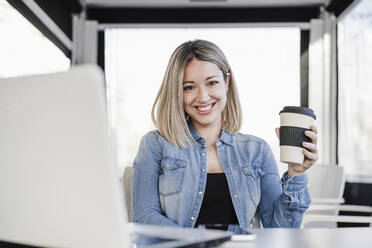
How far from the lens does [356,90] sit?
4203 millimetres

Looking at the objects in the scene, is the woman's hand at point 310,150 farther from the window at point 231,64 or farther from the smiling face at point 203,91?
the window at point 231,64

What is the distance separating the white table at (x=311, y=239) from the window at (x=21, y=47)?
3.05 metres

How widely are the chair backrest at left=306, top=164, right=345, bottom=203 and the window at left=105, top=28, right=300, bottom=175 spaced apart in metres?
2.47

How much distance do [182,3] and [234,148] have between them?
14.0 ft

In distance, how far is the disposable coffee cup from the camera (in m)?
1.13

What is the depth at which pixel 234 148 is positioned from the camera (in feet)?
5.16

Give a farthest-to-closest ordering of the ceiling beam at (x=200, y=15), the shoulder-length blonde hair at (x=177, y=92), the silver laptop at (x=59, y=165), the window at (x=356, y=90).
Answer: the ceiling beam at (x=200, y=15), the window at (x=356, y=90), the shoulder-length blonde hair at (x=177, y=92), the silver laptop at (x=59, y=165)

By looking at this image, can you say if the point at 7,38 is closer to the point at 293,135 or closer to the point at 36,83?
the point at 293,135

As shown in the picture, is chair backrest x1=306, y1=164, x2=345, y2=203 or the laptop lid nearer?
the laptop lid

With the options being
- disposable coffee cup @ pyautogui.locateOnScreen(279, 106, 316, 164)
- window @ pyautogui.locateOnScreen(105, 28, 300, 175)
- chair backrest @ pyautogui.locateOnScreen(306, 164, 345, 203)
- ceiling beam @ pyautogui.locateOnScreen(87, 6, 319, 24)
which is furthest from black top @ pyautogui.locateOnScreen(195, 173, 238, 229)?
ceiling beam @ pyautogui.locateOnScreen(87, 6, 319, 24)

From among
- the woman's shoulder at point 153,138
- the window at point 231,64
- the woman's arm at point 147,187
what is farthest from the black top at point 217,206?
the window at point 231,64

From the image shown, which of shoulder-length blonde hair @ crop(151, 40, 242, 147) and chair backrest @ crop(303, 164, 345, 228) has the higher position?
shoulder-length blonde hair @ crop(151, 40, 242, 147)

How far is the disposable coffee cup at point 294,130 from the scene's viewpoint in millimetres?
1127

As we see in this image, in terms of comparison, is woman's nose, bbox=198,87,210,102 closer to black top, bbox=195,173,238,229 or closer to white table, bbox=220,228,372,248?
black top, bbox=195,173,238,229
